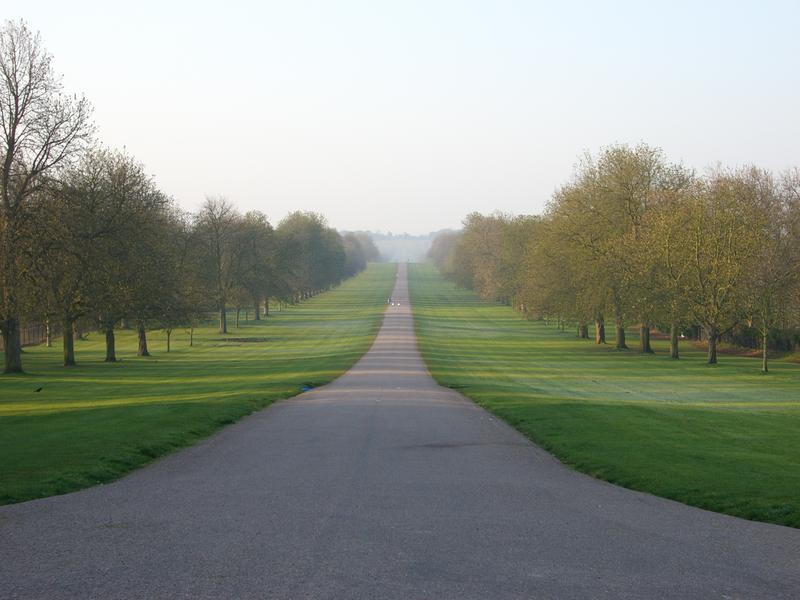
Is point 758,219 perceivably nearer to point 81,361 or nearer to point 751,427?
point 751,427

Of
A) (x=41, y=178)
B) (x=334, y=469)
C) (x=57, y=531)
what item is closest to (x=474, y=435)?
(x=334, y=469)

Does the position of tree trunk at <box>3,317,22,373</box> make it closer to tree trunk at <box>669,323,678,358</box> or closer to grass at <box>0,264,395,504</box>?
grass at <box>0,264,395,504</box>

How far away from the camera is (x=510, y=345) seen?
7206cm

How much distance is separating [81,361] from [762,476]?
47993 millimetres

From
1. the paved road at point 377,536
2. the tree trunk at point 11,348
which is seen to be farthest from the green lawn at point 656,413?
the tree trunk at point 11,348

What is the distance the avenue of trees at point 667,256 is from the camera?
50.6m

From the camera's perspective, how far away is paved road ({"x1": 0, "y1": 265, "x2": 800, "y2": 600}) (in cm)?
836

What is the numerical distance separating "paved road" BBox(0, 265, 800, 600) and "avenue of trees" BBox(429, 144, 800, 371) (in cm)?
3838

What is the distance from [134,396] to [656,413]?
19.0 m

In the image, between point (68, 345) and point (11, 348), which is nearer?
point (11, 348)

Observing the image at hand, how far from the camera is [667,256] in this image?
53938mm

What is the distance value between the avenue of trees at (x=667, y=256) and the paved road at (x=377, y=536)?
38.4m

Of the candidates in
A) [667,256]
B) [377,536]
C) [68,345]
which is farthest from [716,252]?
[377,536]

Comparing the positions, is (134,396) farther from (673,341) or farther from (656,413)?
(673,341)
